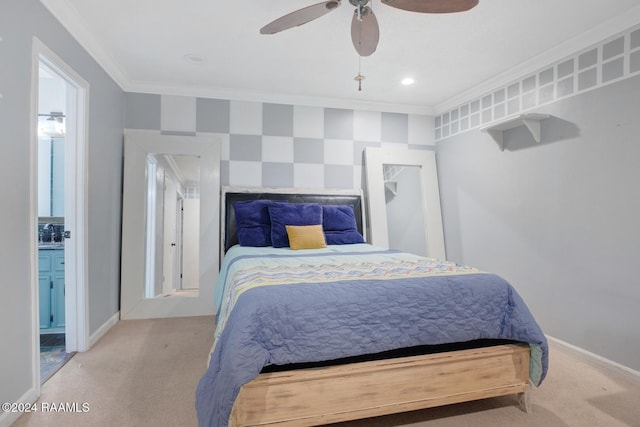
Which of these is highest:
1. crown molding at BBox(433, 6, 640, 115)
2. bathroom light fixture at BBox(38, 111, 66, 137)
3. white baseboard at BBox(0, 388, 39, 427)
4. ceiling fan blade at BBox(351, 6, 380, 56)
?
crown molding at BBox(433, 6, 640, 115)

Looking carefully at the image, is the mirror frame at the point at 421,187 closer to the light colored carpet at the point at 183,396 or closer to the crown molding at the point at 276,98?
the crown molding at the point at 276,98

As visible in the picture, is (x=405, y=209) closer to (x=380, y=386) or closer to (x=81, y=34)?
(x=380, y=386)

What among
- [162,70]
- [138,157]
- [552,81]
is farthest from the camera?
[138,157]

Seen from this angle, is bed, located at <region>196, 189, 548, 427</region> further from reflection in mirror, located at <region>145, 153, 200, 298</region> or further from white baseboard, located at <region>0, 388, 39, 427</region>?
reflection in mirror, located at <region>145, 153, 200, 298</region>

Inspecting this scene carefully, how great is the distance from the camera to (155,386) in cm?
199

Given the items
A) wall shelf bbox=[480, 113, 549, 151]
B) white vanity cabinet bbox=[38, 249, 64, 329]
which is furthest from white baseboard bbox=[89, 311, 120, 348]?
wall shelf bbox=[480, 113, 549, 151]

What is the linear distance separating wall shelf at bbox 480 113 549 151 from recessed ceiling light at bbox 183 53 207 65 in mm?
2646

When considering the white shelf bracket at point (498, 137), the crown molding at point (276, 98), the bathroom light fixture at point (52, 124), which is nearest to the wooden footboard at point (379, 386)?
the white shelf bracket at point (498, 137)

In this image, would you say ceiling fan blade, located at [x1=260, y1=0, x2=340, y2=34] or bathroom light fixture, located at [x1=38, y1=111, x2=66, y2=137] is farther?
bathroom light fixture, located at [x1=38, y1=111, x2=66, y2=137]

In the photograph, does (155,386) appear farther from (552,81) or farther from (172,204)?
(552,81)

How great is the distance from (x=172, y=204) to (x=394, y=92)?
2.68 m

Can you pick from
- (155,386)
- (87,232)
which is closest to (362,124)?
(87,232)

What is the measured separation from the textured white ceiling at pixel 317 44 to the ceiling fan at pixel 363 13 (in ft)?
0.95

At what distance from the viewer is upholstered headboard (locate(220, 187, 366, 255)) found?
11.4ft
